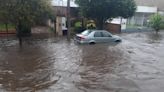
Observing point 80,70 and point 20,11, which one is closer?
point 80,70

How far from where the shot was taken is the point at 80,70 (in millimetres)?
14516

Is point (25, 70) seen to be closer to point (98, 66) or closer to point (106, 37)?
point (98, 66)

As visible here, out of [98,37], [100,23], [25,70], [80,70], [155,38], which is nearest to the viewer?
[25,70]

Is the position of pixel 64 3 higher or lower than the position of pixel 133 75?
higher

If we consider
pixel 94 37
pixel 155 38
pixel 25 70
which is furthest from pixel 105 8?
pixel 25 70

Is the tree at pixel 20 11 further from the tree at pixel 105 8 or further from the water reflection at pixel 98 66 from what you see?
the tree at pixel 105 8

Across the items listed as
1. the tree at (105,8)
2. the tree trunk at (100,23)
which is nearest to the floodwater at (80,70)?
the tree at (105,8)

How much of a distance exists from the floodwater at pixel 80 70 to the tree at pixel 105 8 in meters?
8.77

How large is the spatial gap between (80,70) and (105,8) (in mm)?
16227

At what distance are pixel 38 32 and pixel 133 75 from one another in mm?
20935

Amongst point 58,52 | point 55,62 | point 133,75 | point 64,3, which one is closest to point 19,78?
point 55,62

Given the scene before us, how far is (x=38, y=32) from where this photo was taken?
33.0 m

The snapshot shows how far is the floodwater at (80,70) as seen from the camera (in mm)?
11617

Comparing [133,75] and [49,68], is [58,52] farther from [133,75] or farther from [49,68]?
[133,75]
